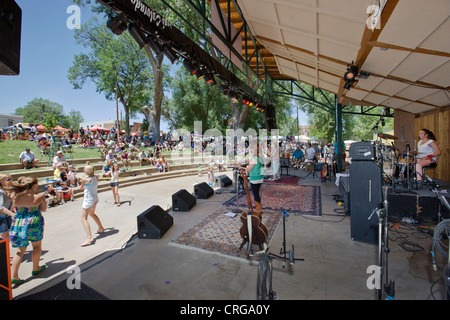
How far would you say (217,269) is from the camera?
3.19m

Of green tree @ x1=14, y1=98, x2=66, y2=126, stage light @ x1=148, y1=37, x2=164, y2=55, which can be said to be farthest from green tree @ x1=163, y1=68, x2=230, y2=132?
green tree @ x1=14, y1=98, x2=66, y2=126

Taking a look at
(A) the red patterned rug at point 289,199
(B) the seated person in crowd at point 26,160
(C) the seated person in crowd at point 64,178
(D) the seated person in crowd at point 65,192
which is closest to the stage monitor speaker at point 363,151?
(A) the red patterned rug at point 289,199

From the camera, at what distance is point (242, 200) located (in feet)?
23.4

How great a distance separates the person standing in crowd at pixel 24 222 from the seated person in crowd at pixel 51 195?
15.5 feet

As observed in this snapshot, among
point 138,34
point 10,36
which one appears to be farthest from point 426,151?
point 10,36

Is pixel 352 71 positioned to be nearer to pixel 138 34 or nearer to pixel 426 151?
pixel 426 151

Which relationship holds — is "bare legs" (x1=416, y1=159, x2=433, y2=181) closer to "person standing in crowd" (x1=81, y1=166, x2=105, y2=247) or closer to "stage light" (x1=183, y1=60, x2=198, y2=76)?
"stage light" (x1=183, y1=60, x2=198, y2=76)

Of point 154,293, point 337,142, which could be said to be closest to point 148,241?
point 154,293

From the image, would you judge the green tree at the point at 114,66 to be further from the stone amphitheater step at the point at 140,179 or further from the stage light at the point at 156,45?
the stage light at the point at 156,45

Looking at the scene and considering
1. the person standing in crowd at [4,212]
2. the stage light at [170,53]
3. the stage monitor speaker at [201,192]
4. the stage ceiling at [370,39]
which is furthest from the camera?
the stage monitor speaker at [201,192]

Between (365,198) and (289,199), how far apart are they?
10.7 feet

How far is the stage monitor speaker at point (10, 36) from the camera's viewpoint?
1.58m
